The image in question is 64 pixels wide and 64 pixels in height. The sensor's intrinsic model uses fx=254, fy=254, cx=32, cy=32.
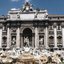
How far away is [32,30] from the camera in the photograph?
1943 inches

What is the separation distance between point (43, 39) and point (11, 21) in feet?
23.5

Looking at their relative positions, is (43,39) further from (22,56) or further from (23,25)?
(22,56)

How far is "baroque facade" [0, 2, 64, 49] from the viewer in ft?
161

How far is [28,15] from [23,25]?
89.7 inches

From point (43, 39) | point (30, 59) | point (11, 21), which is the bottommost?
point (30, 59)

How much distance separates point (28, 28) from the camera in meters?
49.6

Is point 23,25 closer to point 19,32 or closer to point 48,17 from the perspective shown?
point 19,32

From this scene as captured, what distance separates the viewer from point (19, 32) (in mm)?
49438

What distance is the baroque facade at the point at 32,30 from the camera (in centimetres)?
4912

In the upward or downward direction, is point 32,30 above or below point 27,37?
above

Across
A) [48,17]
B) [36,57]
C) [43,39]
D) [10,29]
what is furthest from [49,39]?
[36,57]

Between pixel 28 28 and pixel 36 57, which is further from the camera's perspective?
pixel 28 28

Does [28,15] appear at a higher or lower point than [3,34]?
higher

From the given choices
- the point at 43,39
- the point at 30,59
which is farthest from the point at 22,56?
the point at 43,39
